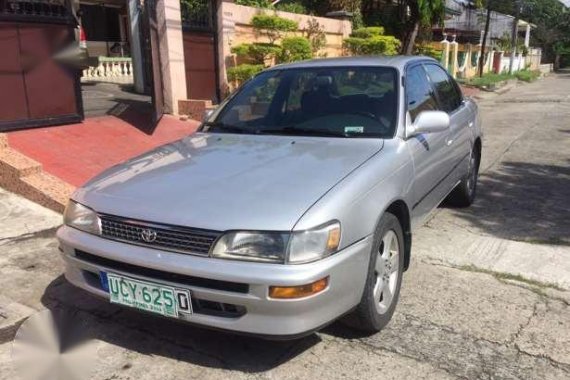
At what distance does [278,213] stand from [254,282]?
351mm

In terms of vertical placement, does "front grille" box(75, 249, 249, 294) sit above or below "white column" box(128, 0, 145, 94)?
below

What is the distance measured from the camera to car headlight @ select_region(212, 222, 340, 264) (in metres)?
2.61

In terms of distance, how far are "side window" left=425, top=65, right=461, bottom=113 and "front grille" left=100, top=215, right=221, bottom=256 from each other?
2.99 meters

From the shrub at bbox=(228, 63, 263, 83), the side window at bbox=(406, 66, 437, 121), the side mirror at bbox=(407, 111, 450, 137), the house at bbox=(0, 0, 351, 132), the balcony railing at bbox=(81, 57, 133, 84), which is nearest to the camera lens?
the side mirror at bbox=(407, 111, 450, 137)

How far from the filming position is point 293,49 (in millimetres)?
11812

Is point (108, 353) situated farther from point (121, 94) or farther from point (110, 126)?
point (121, 94)

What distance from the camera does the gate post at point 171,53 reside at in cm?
942

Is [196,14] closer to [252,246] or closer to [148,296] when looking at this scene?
[148,296]

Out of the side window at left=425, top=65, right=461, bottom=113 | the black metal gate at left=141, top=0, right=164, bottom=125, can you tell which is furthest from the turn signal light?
the black metal gate at left=141, top=0, right=164, bottom=125

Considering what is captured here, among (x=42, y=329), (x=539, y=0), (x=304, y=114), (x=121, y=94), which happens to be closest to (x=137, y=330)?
(x=42, y=329)

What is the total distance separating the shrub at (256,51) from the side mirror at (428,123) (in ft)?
25.5

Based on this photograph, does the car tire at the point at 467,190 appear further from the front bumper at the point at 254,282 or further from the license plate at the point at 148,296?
the license plate at the point at 148,296

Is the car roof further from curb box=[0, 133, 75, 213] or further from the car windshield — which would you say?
curb box=[0, 133, 75, 213]

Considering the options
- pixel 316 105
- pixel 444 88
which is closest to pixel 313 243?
pixel 316 105
